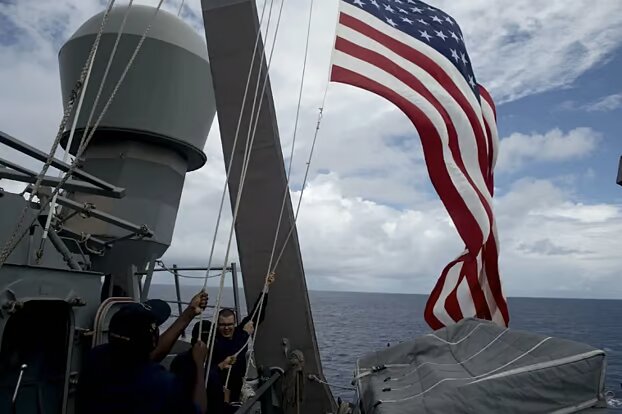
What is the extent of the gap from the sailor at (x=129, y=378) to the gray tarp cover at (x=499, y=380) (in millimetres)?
1509

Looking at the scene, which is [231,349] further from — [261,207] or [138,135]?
[138,135]

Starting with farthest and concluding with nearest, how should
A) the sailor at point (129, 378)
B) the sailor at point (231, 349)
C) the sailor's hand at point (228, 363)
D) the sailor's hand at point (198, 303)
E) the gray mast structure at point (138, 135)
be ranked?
1. the gray mast structure at point (138, 135)
2. the sailor at point (231, 349)
3. the sailor's hand at point (228, 363)
4. the sailor's hand at point (198, 303)
5. the sailor at point (129, 378)

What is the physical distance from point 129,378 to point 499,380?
2124 millimetres

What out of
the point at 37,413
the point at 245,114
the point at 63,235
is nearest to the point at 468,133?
the point at 245,114

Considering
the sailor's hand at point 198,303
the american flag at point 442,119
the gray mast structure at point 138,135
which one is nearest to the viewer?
the sailor's hand at point 198,303

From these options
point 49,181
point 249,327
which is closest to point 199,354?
point 249,327

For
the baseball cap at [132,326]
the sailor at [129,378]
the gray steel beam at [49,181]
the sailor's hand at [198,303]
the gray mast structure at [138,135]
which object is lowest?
the sailor at [129,378]

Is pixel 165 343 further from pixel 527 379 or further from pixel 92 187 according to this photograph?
pixel 92 187

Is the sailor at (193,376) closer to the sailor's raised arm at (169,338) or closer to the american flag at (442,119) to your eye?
the sailor's raised arm at (169,338)

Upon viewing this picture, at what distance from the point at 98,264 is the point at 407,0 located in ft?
24.1

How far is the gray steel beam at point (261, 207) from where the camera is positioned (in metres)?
4.79

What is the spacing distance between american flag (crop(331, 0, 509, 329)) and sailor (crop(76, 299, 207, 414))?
3856 mm

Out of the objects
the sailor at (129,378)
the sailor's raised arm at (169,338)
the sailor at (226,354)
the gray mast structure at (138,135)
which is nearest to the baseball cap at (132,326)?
the sailor at (129,378)

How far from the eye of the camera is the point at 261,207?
4820 millimetres
